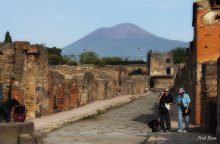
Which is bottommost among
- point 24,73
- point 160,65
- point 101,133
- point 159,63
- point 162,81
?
point 101,133

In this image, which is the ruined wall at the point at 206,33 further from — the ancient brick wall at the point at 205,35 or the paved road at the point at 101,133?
the paved road at the point at 101,133

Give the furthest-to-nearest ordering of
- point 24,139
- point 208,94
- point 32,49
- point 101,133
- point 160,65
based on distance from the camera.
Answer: point 160,65, point 32,49, point 101,133, point 208,94, point 24,139

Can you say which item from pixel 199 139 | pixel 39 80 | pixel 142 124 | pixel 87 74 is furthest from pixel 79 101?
pixel 199 139

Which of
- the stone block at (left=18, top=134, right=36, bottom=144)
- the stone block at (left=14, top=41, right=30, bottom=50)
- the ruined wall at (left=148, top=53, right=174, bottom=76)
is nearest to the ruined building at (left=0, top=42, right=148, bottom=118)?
the stone block at (left=14, top=41, right=30, bottom=50)

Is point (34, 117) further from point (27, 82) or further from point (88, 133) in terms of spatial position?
point (88, 133)

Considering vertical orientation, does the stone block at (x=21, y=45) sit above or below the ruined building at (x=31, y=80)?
above

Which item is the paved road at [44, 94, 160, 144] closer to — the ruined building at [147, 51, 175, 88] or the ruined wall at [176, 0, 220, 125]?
the ruined wall at [176, 0, 220, 125]

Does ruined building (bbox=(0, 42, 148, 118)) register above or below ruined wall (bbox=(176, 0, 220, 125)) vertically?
below


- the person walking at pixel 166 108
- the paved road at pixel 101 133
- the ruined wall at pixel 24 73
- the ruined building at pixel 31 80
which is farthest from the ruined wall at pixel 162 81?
the person walking at pixel 166 108

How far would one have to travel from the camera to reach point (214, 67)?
13.9m

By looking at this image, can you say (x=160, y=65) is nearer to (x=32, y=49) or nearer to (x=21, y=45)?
(x=32, y=49)

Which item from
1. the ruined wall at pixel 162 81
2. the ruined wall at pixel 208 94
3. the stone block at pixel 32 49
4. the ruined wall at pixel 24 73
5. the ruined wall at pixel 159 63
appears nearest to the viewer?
the ruined wall at pixel 208 94

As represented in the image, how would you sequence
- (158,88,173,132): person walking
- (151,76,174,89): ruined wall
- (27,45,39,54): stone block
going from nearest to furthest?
(158,88,173,132): person walking, (27,45,39,54): stone block, (151,76,174,89): ruined wall

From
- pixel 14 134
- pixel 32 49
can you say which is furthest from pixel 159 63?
pixel 14 134
